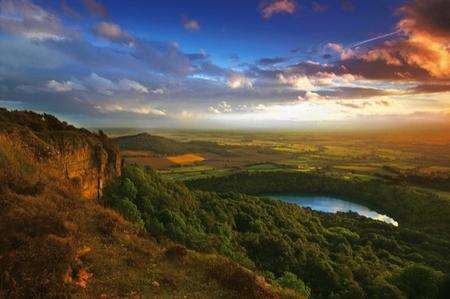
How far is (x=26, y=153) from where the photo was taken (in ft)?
91.8

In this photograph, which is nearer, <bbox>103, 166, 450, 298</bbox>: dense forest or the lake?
<bbox>103, 166, 450, 298</bbox>: dense forest

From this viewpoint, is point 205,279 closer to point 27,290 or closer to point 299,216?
point 27,290

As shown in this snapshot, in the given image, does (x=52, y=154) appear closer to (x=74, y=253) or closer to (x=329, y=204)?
(x=74, y=253)

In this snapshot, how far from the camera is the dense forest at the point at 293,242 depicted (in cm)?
3756

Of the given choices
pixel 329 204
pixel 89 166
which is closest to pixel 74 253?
pixel 89 166

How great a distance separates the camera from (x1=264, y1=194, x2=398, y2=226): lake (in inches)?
5594

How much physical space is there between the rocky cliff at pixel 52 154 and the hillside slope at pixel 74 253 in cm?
11

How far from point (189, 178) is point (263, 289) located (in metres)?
149

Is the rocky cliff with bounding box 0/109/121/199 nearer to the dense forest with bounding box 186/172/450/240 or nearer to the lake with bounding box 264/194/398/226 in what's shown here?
the dense forest with bounding box 186/172/450/240

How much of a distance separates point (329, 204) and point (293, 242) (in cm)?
10351

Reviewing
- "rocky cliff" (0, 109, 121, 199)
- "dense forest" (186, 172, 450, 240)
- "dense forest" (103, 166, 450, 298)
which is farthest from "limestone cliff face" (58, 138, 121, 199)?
"dense forest" (186, 172, 450, 240)

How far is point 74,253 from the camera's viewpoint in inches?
648

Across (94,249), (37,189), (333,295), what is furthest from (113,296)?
(333,295)

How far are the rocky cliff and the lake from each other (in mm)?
111779
